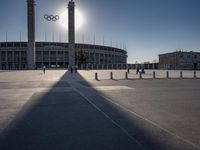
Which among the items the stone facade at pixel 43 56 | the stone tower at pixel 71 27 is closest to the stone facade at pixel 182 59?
the stone facade at pixel 43 56

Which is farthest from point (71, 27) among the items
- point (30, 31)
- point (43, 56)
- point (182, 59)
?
point (182, 59)

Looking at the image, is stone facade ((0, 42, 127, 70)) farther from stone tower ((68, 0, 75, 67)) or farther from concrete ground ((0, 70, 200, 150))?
concrete ground ((0, 70, 200, 150))

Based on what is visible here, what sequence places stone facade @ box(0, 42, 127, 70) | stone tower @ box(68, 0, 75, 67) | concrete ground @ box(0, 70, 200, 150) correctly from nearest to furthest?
concrete ground @ box(0, 70, 200, 150)
stone tower @ box(68, 0, 75, 67)
stone facade @ box(0, 42, 127, 70)

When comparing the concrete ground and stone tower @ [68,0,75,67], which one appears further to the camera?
stone tower @ [68,0,75,67]

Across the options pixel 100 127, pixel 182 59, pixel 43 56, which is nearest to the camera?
pixel 100 127

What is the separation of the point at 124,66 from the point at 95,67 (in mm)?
14658

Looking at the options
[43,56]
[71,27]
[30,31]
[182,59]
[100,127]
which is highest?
[71,27]

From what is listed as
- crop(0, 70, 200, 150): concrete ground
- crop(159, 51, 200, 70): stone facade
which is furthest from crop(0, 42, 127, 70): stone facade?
crop(0, 70, 200, 150): concrete ground

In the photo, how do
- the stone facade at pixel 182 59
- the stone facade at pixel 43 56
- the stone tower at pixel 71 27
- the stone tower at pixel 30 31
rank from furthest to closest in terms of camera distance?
the stone facade at pixel 43 56, the stone facade at pixel 182 59, the stone tower at pixel 71 27, the stone tower at pixel 30 31

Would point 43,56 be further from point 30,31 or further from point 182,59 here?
point 182,59

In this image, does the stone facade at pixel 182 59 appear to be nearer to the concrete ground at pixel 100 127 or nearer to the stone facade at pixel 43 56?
the stone facade at pixel 43 56

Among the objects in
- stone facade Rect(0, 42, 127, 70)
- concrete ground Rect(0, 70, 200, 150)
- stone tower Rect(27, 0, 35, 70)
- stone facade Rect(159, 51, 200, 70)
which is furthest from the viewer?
stone facade Rect(0, 42, 127, 70)

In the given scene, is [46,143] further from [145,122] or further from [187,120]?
[187,120]

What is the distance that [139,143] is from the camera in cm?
480
